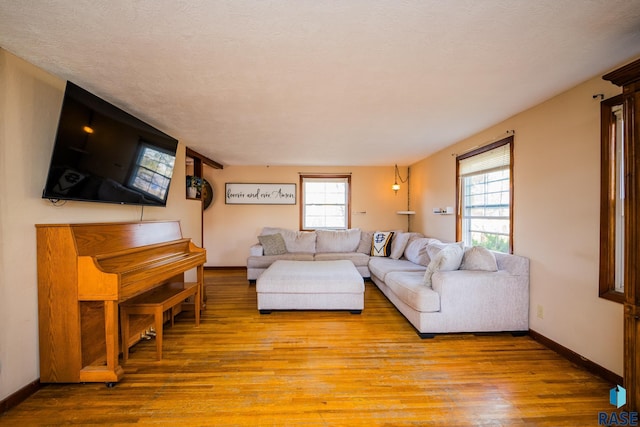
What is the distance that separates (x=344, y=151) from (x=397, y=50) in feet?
9.32

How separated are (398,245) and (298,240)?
6.28ft

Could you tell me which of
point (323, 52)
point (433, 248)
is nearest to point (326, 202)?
point (433, 248)

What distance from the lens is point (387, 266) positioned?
425 centimetres

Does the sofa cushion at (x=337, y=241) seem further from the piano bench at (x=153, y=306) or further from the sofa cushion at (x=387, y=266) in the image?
the piano bench at (x=153, y=306)

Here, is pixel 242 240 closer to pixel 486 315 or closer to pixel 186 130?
pixel 186 130

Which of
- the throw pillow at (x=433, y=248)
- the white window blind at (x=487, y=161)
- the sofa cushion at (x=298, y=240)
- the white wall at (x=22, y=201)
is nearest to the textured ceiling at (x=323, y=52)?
the white wall at (x=22, y=201)

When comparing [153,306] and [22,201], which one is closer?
[22,201]

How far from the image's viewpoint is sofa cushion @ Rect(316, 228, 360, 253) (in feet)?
17.9

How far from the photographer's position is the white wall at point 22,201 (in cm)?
178

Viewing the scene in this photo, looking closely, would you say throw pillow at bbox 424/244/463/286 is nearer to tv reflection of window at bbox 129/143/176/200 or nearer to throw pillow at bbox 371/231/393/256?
throw pillow at bbox 371/231/393/256

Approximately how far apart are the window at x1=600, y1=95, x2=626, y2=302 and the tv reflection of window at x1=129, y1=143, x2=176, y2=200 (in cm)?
398

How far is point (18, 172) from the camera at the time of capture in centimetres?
186

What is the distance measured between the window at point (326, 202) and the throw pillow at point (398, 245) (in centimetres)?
128

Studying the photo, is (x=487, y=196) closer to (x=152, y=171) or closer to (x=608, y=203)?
(x=608, y=203)
